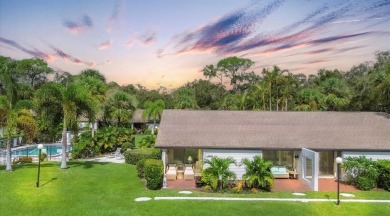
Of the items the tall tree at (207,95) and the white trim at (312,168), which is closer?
the white trim at (312,168)

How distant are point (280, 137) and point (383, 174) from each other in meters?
6.26

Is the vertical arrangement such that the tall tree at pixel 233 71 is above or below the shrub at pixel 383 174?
above

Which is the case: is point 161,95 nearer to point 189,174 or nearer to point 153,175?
point 189,174

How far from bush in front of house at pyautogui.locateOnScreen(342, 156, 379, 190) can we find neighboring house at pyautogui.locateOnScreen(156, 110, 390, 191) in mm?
1078

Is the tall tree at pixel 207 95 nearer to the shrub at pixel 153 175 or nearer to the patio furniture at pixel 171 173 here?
the patio furniture at pixel 171 173

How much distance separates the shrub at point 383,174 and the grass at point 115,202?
39.6 inches

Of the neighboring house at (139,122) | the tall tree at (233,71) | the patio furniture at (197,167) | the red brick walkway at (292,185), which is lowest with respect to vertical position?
the red brick walkway at (292,185)

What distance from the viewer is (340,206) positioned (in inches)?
650

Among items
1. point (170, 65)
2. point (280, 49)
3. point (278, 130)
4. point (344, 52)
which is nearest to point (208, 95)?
point (170, 65)

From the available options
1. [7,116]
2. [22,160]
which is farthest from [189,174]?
[22,160]

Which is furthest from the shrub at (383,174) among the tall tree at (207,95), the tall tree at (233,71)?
the tall tree at (233,71)

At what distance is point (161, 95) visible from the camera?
91.0 metres

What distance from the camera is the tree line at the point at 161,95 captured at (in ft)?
78.6

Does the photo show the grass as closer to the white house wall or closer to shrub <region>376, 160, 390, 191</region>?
shrub <region>376, 160, 390, 191</region>
